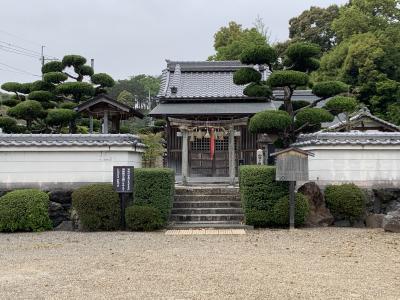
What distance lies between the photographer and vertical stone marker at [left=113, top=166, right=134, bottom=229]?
39.8ft

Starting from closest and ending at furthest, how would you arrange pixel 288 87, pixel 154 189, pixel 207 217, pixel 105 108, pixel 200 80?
pixel 154 189 < pixel 207 217 < pixel 288 87 < pixel 105 108 < pixel 200 80

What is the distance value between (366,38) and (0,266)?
96.2ft

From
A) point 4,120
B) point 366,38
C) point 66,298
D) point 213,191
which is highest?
point 366,38

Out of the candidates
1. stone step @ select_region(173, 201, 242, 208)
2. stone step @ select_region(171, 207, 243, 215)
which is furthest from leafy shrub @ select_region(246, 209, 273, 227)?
stone step @ select_region(173, 201, 242, 208)

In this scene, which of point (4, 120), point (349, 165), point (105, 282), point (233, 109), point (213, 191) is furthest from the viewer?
point (233, 109)

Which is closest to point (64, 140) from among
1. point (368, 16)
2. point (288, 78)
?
point (288, 78)

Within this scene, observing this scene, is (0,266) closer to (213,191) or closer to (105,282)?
(105,282)

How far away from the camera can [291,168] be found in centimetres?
1168

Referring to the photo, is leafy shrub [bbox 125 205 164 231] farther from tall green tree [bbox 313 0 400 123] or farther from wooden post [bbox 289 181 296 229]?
tall green tree [bbox 313 0 400 123]

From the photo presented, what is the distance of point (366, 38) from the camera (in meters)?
31.4

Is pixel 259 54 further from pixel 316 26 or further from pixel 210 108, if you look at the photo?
pixel 316 26

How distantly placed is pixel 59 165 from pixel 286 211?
→ 6406 millimetres

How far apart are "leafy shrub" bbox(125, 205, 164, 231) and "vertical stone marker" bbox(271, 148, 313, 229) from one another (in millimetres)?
3230

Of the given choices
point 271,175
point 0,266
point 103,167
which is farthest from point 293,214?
point 0,266
